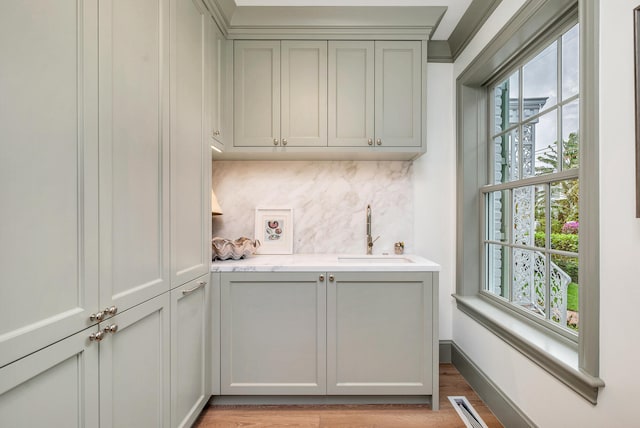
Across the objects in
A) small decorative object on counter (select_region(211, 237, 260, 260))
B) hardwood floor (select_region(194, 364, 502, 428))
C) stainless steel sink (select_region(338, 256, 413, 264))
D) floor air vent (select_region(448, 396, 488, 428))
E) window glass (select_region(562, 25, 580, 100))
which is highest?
window glass (select_region(562, 25, 580, 100))

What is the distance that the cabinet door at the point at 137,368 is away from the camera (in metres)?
1.07

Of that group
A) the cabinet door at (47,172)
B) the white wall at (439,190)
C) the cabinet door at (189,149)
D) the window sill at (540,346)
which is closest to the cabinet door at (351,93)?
the white wall at (439,190)

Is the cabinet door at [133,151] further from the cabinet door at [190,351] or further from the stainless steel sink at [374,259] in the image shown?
the stainless steel sink at [374,259]

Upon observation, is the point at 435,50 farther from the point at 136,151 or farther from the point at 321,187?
the point at 136,151

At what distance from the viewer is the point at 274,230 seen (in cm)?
252

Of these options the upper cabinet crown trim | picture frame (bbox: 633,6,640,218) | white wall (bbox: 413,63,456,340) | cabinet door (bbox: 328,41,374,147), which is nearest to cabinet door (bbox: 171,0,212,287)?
the upper cabinet crown trim

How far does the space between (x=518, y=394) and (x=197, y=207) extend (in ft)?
6.35

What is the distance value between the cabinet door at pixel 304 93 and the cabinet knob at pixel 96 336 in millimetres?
1505

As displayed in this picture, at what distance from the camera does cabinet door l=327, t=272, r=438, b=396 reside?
1938mm

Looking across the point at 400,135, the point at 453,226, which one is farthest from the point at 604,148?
the point at 453,226

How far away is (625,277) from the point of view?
1093mm

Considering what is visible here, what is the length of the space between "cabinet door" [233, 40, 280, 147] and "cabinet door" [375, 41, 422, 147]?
2.23 feet

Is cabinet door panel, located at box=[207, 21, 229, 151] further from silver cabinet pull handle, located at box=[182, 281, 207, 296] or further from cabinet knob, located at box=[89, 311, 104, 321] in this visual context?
cabinet knob, located at box=[89, 311, 104, 321]

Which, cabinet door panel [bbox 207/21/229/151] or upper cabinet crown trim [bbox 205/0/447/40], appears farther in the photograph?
upper cabinet crown trim [bbox 205/0/447/40]
